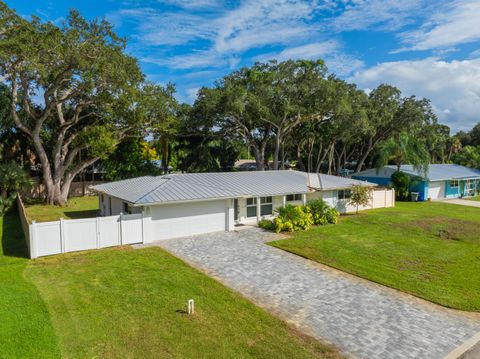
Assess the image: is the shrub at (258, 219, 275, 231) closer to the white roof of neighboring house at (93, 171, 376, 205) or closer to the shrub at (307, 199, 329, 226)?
the white roof of neighboring house at (93, 171, 376, 205)

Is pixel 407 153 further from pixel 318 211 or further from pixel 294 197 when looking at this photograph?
pixel 318 211

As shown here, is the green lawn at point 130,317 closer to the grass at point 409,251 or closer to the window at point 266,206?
the grass at point 409,251

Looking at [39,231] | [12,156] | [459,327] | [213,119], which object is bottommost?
[459,327]

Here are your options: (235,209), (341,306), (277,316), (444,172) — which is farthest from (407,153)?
(277,316)

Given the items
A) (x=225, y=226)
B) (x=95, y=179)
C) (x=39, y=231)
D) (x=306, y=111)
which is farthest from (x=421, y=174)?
(x=95, y=179)

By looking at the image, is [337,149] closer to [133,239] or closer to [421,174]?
[421,174]

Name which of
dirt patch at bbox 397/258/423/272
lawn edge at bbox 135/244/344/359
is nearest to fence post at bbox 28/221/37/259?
lawn edge at bbox 135/244/344/359
